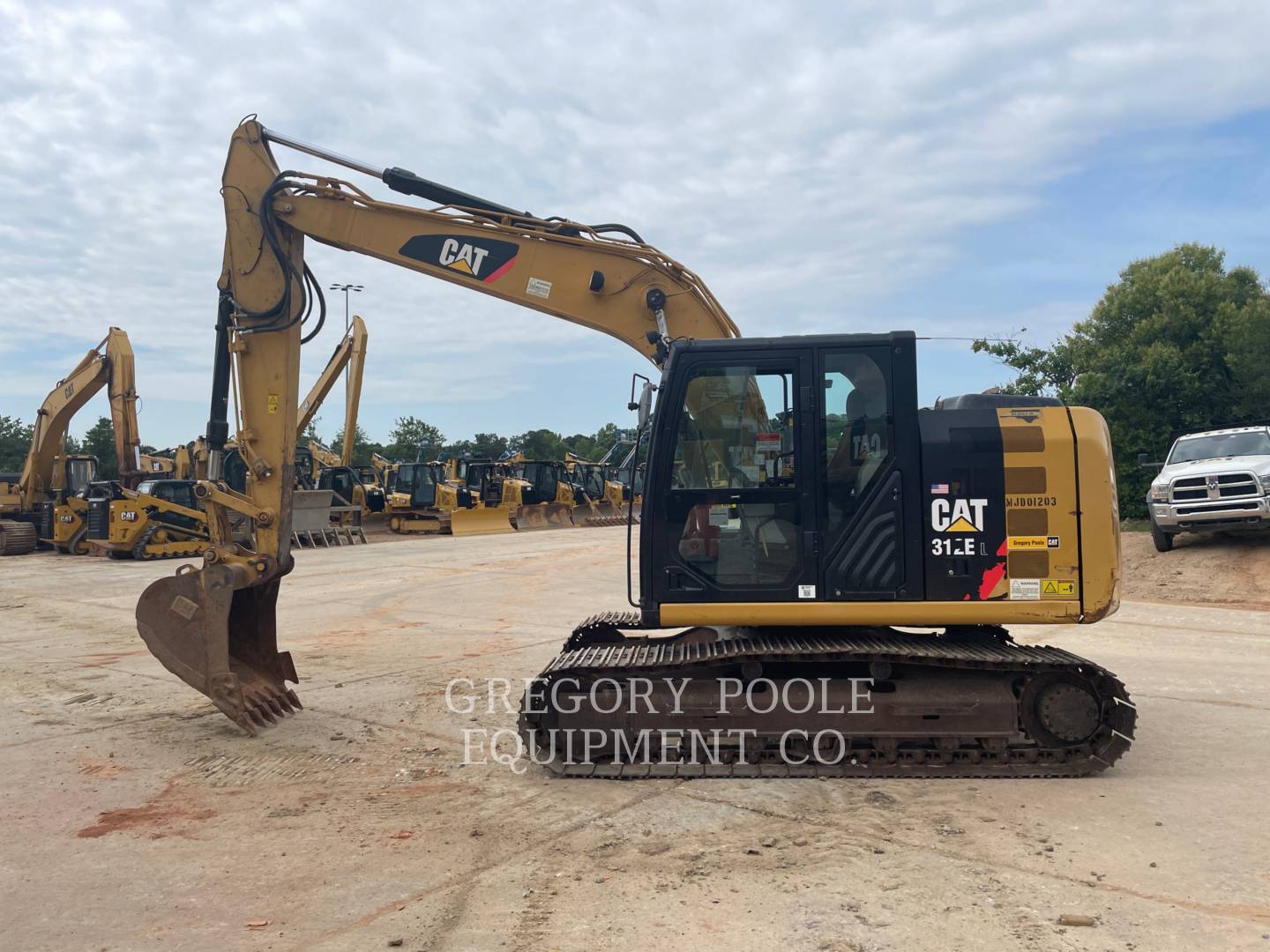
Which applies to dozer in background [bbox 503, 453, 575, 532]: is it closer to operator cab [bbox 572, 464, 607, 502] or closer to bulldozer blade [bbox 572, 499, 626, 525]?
bulldozer blade [bbox 572, 499, 626, 525]

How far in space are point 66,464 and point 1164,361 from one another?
32.2 m

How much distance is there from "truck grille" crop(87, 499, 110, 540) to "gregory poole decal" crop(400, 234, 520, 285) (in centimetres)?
1989

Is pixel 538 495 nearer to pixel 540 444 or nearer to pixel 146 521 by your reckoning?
pixel 146 521

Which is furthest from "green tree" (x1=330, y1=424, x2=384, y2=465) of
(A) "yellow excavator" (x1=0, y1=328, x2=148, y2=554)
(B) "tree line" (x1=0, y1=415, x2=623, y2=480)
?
(A) "yellow excavator" (x1=0, y1=328, x2=148, y2=554)

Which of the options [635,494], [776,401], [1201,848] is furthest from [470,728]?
[1201,848]

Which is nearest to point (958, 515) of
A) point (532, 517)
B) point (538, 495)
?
point (532, 517)

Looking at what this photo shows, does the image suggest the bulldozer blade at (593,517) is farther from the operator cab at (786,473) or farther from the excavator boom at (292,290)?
the operator cab at (786,473)

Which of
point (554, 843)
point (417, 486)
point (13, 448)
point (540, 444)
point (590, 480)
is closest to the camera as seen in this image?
point (554, 843)

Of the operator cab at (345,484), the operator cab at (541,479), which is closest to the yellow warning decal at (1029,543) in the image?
the operator cab at (345,484)

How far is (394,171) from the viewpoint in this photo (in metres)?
7.23

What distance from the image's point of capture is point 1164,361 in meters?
27.5

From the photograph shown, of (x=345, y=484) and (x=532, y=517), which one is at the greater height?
(x=345, y=484)

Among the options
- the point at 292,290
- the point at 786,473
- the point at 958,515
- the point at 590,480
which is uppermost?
the point at 292,290

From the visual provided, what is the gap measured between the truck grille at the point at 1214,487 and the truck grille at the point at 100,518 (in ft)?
76.8
